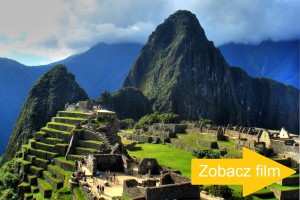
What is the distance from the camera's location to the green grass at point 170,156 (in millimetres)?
37656

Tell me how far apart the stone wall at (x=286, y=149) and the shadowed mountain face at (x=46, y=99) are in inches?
2059

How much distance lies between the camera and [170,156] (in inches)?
1743

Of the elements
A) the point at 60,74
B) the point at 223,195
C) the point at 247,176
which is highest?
the point at 60,74

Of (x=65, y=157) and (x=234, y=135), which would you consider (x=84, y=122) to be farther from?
(x=234, y=135)

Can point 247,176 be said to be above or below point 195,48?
below

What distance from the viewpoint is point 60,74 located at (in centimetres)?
10875

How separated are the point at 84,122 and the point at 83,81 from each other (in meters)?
100

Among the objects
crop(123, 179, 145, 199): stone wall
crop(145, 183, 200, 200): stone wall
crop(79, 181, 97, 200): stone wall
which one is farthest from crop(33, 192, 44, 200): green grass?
A: crop(145, 183, 200, 200): stone wall

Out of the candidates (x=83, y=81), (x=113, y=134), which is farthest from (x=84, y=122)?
(x=83, y=81)

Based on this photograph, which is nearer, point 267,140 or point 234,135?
point 267,140

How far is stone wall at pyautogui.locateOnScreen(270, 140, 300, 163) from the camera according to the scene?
135ft

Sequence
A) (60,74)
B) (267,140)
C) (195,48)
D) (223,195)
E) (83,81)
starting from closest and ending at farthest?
(223,195) < (267,140) < (60,74) < (83,81) < (195,48)

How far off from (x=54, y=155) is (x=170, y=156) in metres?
12.6

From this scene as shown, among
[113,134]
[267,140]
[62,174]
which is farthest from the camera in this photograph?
[267,140]
